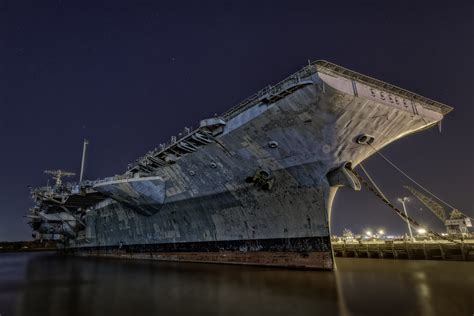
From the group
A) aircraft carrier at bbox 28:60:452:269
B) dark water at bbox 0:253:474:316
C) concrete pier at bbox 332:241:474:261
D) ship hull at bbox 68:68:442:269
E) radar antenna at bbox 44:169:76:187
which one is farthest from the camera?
radar antenna at bbox 44:169:76:187

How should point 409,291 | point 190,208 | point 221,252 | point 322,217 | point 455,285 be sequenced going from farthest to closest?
point 190,208, point 221,252, point 322,217, point 455,285, point 409,291

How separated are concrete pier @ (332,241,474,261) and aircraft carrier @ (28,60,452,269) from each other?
9.48 metres

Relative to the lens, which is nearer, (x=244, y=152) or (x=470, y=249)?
(x=244, y=152)

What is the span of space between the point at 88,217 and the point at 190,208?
56.6 ft

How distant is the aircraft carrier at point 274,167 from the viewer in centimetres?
1043

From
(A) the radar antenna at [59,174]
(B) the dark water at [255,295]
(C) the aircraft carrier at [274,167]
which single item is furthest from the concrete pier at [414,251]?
(A) the radar antenna at [59,174]

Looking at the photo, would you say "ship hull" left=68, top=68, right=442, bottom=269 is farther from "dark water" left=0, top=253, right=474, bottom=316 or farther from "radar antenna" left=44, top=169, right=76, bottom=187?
"radar antenna" left=44, top=169, right=76, bottom=187

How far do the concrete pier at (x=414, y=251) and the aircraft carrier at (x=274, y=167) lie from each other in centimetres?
948

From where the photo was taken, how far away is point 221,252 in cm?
1560

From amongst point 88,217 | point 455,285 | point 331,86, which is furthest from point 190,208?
point 88,217

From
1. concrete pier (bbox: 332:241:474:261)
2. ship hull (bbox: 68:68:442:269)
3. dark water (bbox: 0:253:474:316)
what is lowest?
concrete pier (bbox: 332:241:474:261)

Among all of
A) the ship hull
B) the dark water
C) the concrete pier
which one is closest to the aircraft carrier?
the ship hull

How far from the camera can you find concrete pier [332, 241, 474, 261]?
53.7 ft

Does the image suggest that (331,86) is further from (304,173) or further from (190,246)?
(190,246)
